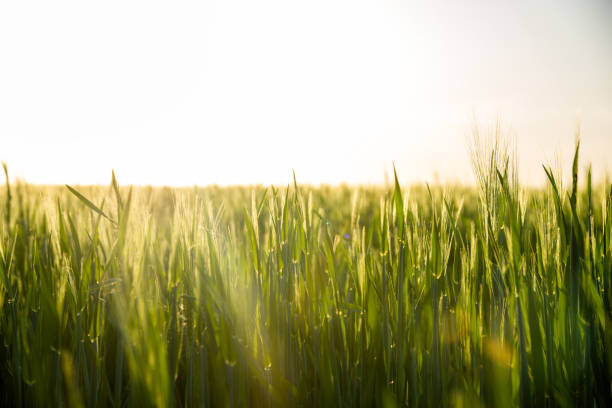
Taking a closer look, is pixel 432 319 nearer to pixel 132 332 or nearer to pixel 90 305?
pixel 132 332

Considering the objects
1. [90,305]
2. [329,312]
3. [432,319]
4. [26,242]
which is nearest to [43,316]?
[90,305]

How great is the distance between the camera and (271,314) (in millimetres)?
875

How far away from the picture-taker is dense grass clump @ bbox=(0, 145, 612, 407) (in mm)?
797

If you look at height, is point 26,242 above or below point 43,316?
above

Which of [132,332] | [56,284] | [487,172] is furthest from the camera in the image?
[56,284]

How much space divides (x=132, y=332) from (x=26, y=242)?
54cm

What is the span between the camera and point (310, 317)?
35.0 inches

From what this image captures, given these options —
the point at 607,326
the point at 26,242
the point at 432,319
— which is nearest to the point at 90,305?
the point at 26,242

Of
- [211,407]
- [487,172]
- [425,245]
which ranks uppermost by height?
[487,172]

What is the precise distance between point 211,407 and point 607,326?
92 centimetres

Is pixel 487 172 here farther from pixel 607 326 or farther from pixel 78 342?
pixel 78 342

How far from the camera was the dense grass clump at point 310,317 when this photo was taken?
2.62ft

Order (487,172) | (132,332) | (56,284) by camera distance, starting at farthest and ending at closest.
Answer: (56,284)
(487,172)
(132,332)

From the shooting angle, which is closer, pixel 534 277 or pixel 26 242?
pixel 534 277
